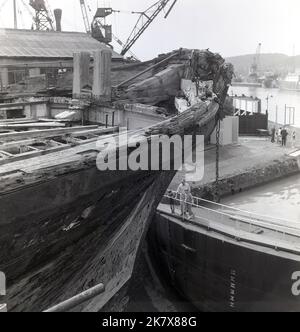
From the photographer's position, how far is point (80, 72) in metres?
12.8

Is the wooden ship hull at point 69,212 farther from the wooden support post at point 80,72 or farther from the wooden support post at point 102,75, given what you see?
the wooden support post at point 80,72

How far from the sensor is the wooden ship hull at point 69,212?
5270 millimetres

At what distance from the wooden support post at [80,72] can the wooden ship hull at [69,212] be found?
10.4 ft

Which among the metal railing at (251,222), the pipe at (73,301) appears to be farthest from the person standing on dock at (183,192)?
the pipe at (73,301)

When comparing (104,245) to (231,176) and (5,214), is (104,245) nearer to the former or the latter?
(5,214)

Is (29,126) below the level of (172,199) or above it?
above

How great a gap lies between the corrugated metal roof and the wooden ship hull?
18500 millimetres

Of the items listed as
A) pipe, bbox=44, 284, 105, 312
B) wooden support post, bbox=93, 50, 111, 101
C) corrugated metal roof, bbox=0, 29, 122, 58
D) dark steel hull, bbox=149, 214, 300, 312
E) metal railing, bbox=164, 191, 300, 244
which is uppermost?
corrugated metal roof, bbox=0, 29, 122, 58

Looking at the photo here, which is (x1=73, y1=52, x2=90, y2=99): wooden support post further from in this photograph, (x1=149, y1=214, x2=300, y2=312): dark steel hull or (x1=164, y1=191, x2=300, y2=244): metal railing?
(x1=149, y1=214, x2=300, y2=312): dark steel hull

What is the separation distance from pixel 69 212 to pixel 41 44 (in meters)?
24.8

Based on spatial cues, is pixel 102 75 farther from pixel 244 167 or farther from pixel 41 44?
pixel 41 44

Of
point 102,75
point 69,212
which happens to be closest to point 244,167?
point 102,75

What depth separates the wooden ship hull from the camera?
5.27m

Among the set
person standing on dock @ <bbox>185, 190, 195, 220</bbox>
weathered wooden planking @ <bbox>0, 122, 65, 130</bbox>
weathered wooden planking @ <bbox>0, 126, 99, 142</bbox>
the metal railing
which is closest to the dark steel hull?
person standing on dock @ <bbox>185, 190, 195, 220</bbox>
